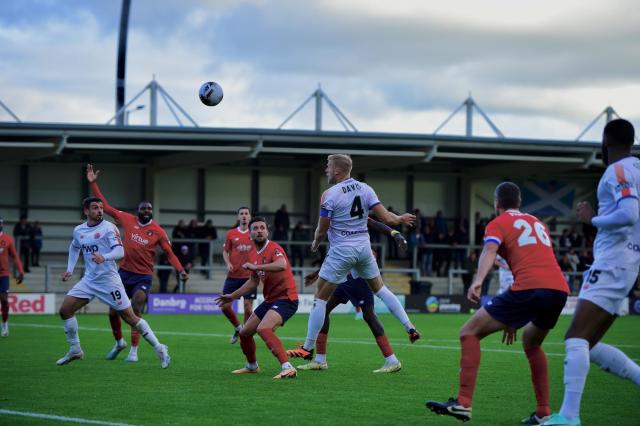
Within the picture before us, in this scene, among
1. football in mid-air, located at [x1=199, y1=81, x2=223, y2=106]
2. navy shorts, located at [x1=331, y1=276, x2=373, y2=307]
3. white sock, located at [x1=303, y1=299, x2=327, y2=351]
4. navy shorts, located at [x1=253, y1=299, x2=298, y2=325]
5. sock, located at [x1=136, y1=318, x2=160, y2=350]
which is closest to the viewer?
navy shorts, located at [x1=253, y1=299, x2=298, y2=325]

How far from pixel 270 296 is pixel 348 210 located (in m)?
1.46

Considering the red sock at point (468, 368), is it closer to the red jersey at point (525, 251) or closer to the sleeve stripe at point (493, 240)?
the red jersey at point (525, 251)

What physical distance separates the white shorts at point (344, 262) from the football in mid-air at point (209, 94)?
7347 mm

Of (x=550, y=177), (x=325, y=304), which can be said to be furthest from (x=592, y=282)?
(x=550, y=177)

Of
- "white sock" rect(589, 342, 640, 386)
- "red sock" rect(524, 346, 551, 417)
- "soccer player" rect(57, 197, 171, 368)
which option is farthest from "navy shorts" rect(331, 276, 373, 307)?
"white sock" rect(589, 342, 640, 386)

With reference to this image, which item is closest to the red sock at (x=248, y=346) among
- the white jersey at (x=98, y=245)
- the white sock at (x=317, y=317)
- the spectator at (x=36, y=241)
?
the white sock at (x=317, y=317)

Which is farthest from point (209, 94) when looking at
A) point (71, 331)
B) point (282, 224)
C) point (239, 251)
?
point (282, 224)

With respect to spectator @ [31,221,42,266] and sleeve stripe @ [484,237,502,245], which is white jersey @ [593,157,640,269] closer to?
sleeve stripe @ [484,237,502,245]

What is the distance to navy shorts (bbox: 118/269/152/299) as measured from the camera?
51.5ft

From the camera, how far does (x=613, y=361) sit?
7996 millimetres

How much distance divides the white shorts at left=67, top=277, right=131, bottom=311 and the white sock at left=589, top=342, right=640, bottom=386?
7459 millimetres

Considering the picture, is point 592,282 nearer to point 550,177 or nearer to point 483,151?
point 483,151

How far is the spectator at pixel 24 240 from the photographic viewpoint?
32.9 metres

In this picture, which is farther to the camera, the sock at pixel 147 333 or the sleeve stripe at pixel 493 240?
the sock at pixel 147 333
